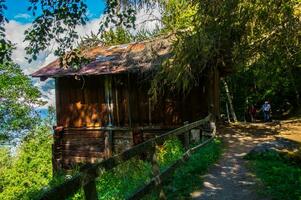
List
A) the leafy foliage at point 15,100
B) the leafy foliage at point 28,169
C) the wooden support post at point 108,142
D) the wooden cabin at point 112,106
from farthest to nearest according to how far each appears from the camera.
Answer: the leafy foliage at point 15,100
the leafy foliage at point 28,169
the wooden support post at point 108,142
the wooden cabin at point 112,106

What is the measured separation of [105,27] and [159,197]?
2995mm

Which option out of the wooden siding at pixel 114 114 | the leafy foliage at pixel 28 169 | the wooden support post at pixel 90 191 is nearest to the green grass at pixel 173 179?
the wooden support post at pixel 90 191

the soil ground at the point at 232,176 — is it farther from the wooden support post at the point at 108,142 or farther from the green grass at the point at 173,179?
the wooden support post at the point at 108,142

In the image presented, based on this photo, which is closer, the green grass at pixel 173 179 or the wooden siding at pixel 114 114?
the green grass at pixel 173 179

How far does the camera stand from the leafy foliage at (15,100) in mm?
32000

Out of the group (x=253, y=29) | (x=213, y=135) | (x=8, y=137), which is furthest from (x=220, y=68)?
(x=8, y=137)

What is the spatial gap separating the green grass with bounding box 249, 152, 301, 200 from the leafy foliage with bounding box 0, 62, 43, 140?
23210mm

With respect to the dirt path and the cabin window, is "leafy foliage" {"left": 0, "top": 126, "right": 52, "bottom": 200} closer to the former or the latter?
the cabin window

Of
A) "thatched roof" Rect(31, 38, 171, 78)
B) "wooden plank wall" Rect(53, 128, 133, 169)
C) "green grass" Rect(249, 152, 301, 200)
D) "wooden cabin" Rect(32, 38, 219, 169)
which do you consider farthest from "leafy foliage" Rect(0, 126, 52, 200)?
"green grass" Rect(249, 152, 301, 200)

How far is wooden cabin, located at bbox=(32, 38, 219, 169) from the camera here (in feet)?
64.9

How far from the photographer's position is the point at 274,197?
809 centimetres

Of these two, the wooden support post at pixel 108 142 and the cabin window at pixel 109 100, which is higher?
the cabin window at pixel 109 100

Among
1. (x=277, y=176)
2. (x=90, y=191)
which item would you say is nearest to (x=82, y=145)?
(x=277, y=176)

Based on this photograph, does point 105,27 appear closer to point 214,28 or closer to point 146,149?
point 146,149
